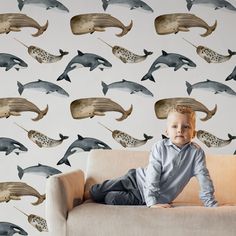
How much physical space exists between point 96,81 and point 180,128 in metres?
0.88

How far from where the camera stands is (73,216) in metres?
2.56

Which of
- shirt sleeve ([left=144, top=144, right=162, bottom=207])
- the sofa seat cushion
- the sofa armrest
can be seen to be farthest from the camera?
shirt sleeve ([left=144, top=144, right=162, bottom=207])

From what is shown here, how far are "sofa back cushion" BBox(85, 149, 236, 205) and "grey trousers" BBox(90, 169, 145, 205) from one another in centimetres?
17

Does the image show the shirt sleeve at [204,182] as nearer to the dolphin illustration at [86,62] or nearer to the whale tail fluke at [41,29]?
the dolphin illustration at [86,62]

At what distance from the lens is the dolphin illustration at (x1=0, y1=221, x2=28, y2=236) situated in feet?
11.7

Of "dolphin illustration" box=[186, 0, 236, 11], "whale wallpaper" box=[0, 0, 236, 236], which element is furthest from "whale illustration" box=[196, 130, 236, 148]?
"dolphin illustration" box=[186, 0, 236, 11]

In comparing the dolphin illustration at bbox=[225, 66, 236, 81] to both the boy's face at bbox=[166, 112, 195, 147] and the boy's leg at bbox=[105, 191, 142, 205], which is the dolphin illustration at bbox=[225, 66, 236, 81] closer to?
the boy's face at bbox=[166, 112, 195, 147]

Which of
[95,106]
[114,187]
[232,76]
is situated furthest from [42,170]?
[232,76]

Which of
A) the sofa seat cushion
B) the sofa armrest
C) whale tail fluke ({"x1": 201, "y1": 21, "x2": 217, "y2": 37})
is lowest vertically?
the sofa seat cushion

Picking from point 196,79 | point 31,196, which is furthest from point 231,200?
point 31,196

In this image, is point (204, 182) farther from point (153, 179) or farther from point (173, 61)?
point (173, 61)

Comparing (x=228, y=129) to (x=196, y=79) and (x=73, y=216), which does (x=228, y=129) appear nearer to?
(x=196, y=79)

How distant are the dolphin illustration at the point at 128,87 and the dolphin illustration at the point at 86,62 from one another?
0.42ft

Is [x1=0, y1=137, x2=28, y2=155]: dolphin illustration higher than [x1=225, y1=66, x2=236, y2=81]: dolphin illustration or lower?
lower
